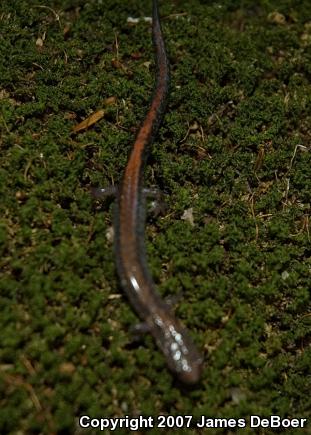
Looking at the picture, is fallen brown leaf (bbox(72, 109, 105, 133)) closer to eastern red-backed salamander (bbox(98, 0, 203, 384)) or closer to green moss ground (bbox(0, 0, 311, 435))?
green moss ground (bbox(0, 0, 311, 435))

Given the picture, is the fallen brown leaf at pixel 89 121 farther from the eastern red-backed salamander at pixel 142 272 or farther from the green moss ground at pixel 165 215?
the eastern red-backed salamander at pixel 142 272

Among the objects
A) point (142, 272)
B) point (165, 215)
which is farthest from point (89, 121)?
point (142, 272)

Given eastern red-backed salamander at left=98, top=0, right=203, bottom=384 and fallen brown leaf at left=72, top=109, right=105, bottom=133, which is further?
fallen brown leaf at left=72, top=109, right=105, bottom=133

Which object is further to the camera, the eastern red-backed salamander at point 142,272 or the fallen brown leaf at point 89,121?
the fallen brown leaf at point 89,121

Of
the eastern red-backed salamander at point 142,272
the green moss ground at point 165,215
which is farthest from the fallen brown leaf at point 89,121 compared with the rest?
the eastern red-backed salamander at point 142,272

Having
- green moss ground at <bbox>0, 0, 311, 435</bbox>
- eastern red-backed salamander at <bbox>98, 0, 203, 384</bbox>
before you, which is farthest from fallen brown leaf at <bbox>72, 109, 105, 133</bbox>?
eastern red-backed salamander at <bbox>98, 0, 203, 384</bbox>

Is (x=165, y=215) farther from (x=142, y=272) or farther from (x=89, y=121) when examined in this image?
(x=89, y=121)
